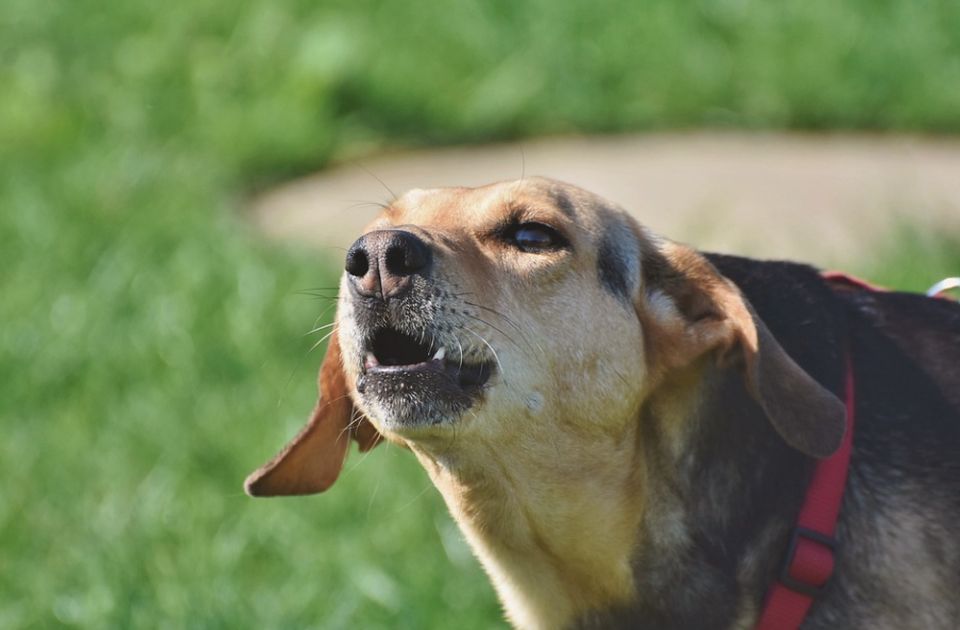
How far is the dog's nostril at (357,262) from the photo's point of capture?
3.61 m

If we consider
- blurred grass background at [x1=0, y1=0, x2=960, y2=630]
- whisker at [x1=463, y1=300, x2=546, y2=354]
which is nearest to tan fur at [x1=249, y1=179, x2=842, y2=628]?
whisker at [x1=463, y1=300, x2=546, y2=354]

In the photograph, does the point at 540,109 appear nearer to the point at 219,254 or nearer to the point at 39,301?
the point at 219,254

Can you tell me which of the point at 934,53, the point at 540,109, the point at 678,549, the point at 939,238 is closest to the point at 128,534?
the point at 678,549

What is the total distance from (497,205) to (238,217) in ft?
13.9

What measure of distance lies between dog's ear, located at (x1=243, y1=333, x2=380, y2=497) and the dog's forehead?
0.48m

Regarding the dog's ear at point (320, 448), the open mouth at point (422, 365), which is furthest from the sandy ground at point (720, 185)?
the open mouth at point (422, 365)

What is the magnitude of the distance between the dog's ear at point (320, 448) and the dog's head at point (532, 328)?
131 mm

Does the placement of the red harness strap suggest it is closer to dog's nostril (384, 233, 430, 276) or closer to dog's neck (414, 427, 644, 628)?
dog's neck (414, 427, 644, 628)

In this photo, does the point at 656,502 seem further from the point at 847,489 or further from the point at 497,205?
the point at 497,205

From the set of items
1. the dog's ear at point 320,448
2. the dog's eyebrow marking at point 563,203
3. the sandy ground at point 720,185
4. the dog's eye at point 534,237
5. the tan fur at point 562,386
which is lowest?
the sandy ground at point 720,185

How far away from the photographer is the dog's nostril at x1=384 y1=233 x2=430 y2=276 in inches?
141

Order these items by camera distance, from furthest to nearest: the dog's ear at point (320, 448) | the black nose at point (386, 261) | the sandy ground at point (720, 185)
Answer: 1. the sandy ground at point (720, 185)
2. the dog's ear at point (320, 448)
3. the black nose at point (386, 261)

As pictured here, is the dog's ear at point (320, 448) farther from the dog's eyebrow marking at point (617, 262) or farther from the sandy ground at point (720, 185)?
the sandy ground at point (720, 185)

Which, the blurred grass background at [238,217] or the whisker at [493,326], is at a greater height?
the whisker at [493,326]
